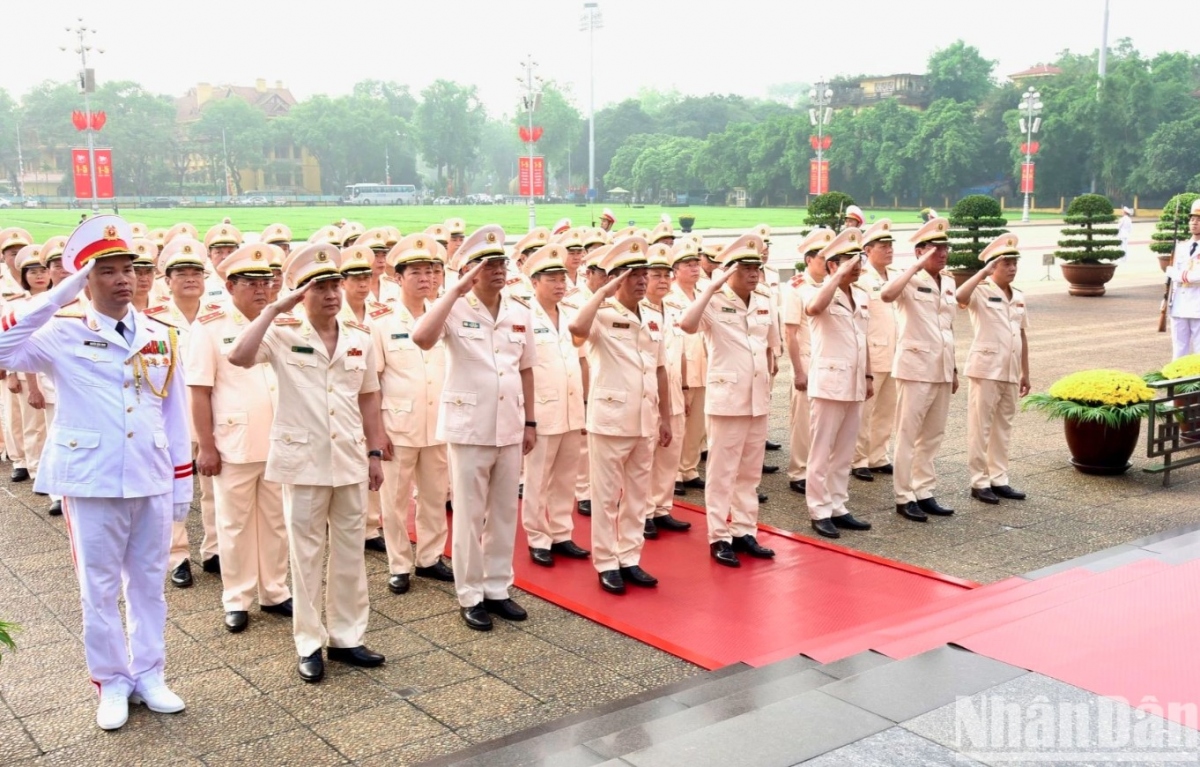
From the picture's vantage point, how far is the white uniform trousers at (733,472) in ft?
19.9

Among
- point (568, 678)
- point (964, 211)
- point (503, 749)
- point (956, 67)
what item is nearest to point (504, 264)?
point (568, 678)

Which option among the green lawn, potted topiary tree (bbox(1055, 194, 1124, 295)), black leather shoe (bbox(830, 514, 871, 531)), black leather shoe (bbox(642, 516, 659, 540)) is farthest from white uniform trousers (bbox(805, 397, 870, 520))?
potted topiary tree (bbox(1055, 194, 1124, 295))

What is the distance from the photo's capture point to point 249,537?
5.14 meters

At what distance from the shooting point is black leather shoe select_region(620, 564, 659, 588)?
5590mm

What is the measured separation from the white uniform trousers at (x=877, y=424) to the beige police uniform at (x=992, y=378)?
2.69 feet

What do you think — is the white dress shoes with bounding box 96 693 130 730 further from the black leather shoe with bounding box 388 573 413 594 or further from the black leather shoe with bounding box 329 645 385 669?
the black leather shoe with bounding box 388 573 413 594

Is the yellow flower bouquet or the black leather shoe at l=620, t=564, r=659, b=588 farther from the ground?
the yellow flower bouquet

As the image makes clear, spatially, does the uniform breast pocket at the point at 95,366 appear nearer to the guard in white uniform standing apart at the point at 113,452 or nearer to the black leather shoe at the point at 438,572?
the guard in white uniform standing apart at the point at 113,452

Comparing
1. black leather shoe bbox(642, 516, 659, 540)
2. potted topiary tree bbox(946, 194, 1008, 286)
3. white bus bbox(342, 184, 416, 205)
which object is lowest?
black leather shoe bbox(642, 516, 659, 540)

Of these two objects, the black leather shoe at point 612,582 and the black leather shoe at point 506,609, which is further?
the black leather shoe at point 612,582

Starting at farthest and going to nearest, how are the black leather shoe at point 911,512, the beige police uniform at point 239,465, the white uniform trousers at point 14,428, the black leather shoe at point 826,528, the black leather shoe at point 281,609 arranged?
the white uniform trousers at point 14,428 → the black leather shoe at point 911,512 → the black leather shoe at point 826,528 → the black leather shoe at point 281,609 → the beige police uniform at point 239,465

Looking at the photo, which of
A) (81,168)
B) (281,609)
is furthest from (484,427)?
(81,168)

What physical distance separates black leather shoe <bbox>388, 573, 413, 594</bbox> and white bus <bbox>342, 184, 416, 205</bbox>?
70.8 feet

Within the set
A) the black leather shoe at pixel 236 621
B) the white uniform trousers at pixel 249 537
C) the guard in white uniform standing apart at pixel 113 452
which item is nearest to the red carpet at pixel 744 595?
the white uniform trousers at pixel 249 537
